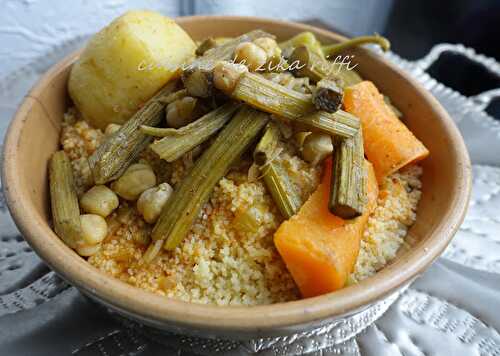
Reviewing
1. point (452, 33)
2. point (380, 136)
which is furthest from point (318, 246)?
point (452, 33)

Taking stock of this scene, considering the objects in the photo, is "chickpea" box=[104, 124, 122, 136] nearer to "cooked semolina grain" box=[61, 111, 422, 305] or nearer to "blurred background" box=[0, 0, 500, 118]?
"cooked semolina grain" box=[61, 111, 422, 305]

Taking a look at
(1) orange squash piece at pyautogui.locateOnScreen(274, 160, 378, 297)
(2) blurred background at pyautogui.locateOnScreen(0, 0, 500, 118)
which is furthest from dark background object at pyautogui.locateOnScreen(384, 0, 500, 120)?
(1) orange squash piece at pyautogui.locateOnScreen(274, 160, 378, 297)

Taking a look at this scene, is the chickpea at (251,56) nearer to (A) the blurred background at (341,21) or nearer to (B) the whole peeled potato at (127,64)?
(B) the whole peeled potato at (127,64)

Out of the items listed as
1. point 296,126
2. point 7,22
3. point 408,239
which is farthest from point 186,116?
point 7,22

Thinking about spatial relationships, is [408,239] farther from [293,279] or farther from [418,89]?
[418,89]

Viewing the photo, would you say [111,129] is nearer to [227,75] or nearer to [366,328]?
[227,75]

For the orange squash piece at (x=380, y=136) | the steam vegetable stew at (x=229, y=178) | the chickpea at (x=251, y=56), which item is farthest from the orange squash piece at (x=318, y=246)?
the chickpea at (x=251, y=56)

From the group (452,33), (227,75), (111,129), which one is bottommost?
(452,33)
